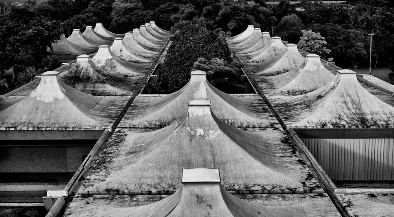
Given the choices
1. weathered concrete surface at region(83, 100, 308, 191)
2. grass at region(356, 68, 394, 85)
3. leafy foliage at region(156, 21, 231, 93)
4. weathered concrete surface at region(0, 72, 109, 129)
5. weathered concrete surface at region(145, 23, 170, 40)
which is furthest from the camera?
weathered concrete surface at region(145, 23, 170, 40)

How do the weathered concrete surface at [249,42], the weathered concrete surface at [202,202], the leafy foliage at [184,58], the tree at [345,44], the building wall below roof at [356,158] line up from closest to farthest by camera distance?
the weathered concrete surface at [202,202], the building wall below roof at [356,158], the leafy foliage at [184,58], the weathered concrete surface at [249,42], the tree at [345,44]

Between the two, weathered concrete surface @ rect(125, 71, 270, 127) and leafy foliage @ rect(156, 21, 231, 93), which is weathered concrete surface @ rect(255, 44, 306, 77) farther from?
weathered concrete surface @ rect(125, 71, 270, 127)

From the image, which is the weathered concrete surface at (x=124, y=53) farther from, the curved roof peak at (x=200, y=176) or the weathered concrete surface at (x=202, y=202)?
the curved roof peak at (x=200, y=176)

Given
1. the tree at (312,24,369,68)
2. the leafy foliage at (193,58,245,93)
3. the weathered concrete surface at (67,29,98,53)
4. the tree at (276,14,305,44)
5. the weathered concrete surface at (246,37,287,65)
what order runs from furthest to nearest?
1. the tree at (276,14,305,44)
2. the tree at (312,24,369,68)
3. the weathered concrete surface at (67,29,98,53)
4. the weathered concrete surface at (246,37,287,65)
5. the leafy foliage at (193,58,245,93)

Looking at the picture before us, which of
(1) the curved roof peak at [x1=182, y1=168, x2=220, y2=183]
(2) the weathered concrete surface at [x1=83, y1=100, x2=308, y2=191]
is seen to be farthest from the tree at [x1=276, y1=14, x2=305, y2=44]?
(1) the curved roof peak at [x1=182, y1=168, x2=220, y2=183]

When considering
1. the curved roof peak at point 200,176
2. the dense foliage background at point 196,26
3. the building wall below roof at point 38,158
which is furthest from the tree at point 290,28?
the curved roof peak at point 200,176

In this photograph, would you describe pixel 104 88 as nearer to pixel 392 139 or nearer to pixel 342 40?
pixel 392 139

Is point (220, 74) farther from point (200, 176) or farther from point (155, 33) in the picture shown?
point (155, 33)
